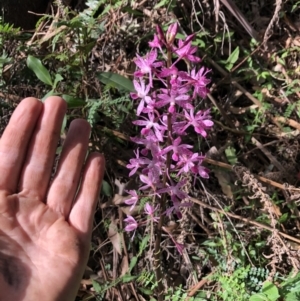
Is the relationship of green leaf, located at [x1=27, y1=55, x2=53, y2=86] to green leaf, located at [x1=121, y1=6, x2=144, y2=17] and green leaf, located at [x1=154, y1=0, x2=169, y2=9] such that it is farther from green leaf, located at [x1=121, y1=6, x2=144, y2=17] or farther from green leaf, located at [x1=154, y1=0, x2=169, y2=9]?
green leaf, located at [x1=154, y1=0, x2=169, y2=9]

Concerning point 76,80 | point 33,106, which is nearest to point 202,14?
point 76,80

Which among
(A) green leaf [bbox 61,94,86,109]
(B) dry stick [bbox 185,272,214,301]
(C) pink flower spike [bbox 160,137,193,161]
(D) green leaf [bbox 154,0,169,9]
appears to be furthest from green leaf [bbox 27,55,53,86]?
(B) dry stick [bbox 185,272,214,301]

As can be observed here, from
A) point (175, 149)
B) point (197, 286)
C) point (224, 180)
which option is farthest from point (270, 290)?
point (175, 149)

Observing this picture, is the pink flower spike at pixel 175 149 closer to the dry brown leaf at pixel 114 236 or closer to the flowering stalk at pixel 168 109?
the flowering stalk at pixel 168 109

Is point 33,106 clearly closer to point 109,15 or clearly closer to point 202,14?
point 109,15

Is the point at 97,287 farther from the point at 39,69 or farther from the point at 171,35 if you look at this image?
the point at 171,35

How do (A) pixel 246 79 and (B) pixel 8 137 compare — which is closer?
(B) pixel 8 137
